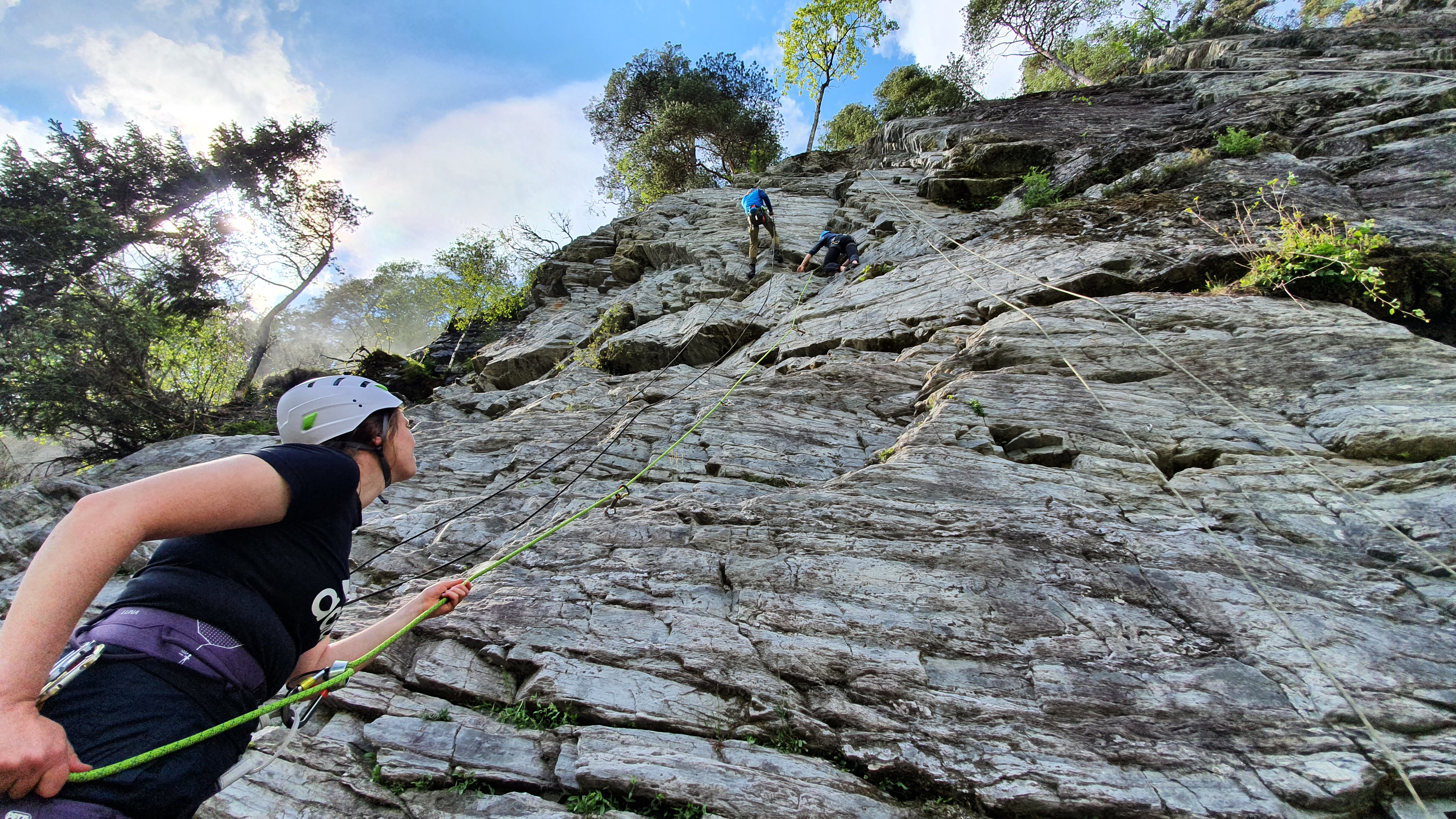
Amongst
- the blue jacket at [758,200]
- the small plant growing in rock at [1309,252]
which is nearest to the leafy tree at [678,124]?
the blue jacket at [758,200]

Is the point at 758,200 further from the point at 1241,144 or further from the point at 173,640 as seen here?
the point at 173,640

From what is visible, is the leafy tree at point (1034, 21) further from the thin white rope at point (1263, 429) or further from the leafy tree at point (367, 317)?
the leafy tree at point (367, 317)

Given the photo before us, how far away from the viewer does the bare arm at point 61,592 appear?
1401 millimetres

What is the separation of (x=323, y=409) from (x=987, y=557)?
183 inches

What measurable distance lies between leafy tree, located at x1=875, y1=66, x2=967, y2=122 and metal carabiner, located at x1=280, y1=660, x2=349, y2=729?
2702cm

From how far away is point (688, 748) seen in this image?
3.46 meters

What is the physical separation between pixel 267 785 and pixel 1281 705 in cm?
628

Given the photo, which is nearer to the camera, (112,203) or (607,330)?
(607,330)

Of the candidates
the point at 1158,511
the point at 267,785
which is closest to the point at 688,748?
the point at 267,785

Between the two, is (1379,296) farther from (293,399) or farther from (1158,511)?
(293,399)

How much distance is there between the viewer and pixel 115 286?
616 inches

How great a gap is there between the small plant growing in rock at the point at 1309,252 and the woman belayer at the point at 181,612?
386 inches

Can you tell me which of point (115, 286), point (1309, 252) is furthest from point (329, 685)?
point (115, 286)

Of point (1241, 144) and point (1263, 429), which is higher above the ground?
point (1241, 144)
